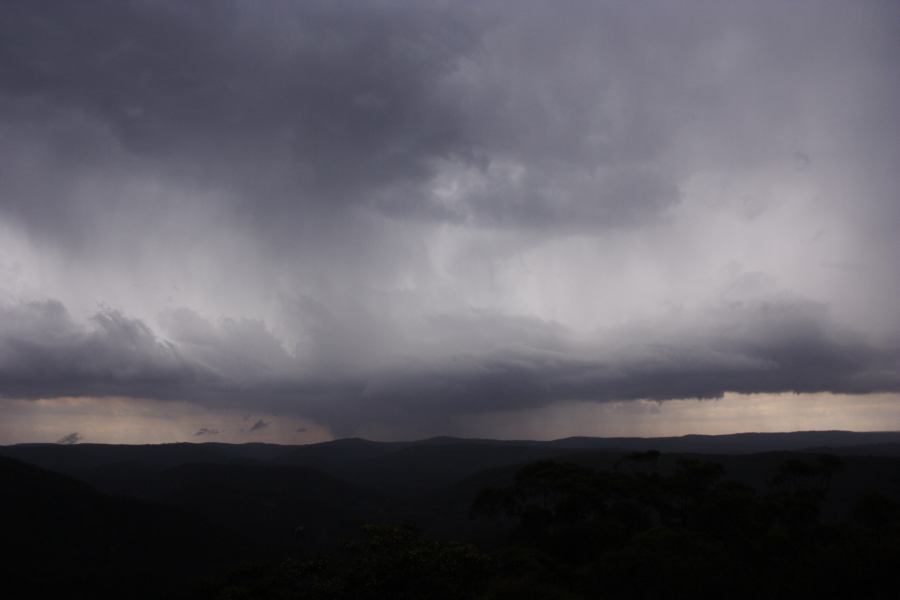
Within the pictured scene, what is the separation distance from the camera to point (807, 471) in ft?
343

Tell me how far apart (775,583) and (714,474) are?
55681 millimetres

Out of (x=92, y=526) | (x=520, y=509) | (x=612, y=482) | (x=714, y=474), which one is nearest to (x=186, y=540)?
(x=92, y=526)

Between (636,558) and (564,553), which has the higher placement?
(636,558)

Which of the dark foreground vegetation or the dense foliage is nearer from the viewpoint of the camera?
the dense foliage

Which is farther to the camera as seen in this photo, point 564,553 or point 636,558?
point 564,553

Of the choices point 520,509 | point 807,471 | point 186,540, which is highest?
point 807,471

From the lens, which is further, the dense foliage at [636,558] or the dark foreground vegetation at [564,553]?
the dark foreground vegetation at [564,553]

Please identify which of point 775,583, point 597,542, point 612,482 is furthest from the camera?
point 612,482

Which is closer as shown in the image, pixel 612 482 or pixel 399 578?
pixel 399 578

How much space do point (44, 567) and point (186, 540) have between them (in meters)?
47.4

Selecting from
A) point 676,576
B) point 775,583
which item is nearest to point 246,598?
point 676,576

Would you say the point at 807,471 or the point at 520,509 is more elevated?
the point at 807,471

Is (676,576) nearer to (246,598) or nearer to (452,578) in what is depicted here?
(452,578)

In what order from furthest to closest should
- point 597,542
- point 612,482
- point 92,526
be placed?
point 92,526 → point 612,482 → point 597,542
